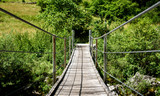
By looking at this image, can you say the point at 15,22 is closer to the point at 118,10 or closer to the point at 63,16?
the point at 63,16

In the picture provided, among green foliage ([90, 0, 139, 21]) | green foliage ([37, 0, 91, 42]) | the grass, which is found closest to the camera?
green foliage ([37, 0, 91, 42])

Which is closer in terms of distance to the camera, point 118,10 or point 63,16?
point 63,16

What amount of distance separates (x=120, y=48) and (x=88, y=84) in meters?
4.63

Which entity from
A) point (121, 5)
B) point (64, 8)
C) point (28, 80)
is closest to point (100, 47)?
point (28, 80)

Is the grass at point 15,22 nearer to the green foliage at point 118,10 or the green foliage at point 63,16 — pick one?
the green foliage at point 63,16

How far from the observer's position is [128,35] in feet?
22.1

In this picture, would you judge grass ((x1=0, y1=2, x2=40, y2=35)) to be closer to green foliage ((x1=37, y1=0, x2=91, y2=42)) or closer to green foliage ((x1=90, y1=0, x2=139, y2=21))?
green foliage ((x1=37, y1=0, x2=91, y2=42))

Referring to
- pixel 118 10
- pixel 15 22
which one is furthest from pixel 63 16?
pixel 118 10

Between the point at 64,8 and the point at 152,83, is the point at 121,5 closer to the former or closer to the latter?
the point at 64,8

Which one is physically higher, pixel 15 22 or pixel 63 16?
pixel 15 22

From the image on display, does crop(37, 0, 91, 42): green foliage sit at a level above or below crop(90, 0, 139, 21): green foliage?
below

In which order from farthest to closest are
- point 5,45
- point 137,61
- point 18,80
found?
point 137,61 → point 5,45 → point 18,80

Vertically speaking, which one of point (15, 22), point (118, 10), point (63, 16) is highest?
point (118, 10)

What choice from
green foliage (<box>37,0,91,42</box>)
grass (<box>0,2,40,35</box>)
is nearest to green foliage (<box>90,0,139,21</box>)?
green foliage (<box>37,0,91,42</box>)
